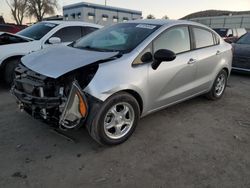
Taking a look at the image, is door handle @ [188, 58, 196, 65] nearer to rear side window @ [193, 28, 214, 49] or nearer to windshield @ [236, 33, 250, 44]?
rear side window @ [193, 28, 214, 49]

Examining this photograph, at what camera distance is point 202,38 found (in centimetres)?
447

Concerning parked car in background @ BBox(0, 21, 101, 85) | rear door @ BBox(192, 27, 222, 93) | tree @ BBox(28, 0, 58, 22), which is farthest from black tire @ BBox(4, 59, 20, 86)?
tree @ BBox(28, 0, 58, 22)

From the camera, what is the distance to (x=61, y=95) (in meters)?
2.88

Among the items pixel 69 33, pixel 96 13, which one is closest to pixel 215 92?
pixel 69 33

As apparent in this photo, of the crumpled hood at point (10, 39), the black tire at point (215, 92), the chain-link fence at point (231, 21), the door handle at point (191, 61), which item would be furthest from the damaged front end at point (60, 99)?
the chain-link fence at point (231, 21)

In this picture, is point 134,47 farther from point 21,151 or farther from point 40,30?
point 40,30

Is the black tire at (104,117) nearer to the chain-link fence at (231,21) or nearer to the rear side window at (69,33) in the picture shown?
the rear side window at (69,33)

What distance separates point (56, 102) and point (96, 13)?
16.3 meters

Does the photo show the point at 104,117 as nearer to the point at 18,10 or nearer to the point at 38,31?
the point at 38,31

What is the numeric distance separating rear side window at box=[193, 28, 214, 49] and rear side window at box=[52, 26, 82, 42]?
3.56m

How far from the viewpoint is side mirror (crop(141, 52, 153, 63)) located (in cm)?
335

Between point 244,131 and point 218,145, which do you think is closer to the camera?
point 218,145

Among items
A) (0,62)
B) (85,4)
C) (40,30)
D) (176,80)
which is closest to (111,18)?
(85,4)

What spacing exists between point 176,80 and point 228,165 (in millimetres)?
1469
